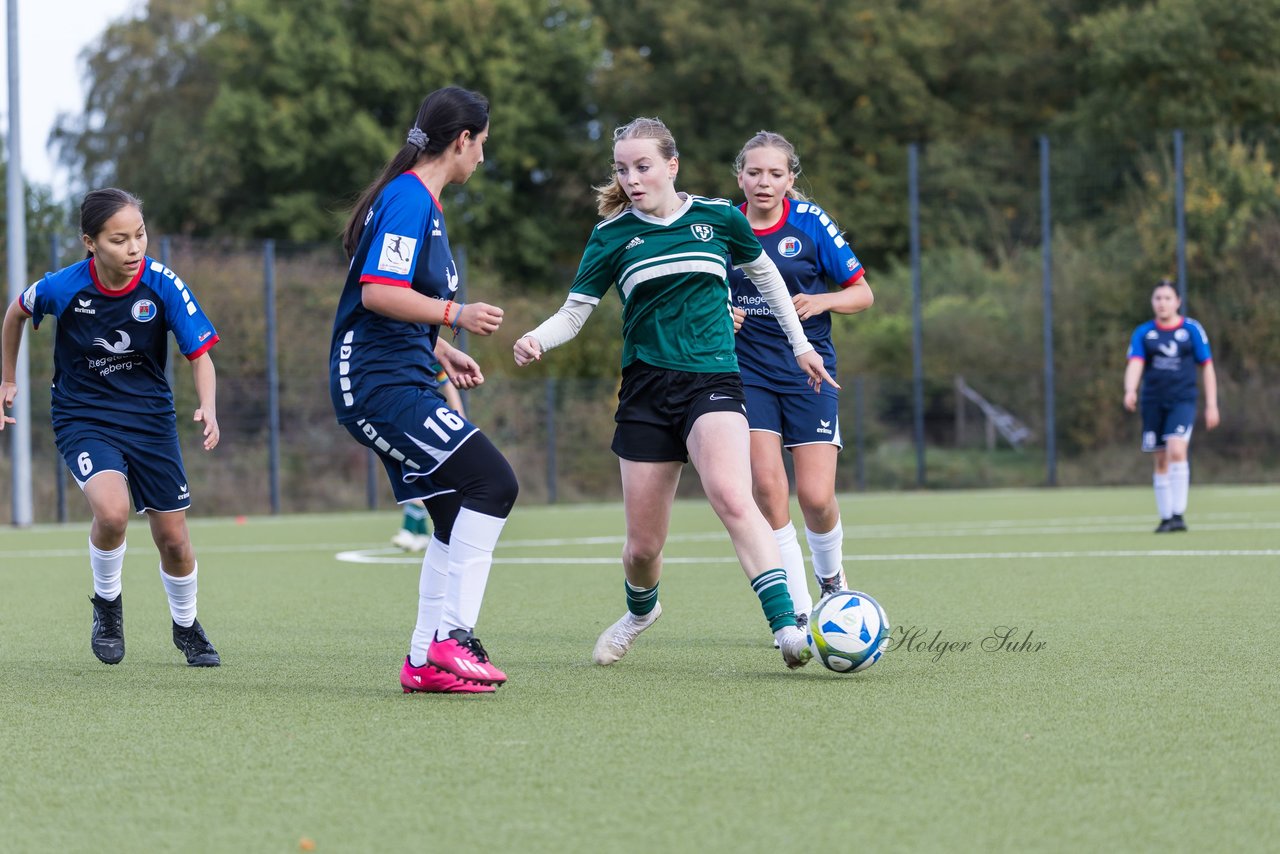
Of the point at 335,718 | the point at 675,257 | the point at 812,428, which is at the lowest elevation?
the point at 335,718

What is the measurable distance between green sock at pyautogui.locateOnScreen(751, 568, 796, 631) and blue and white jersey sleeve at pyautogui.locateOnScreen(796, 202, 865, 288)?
158cm

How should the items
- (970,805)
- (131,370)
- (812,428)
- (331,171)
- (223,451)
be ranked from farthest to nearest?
1. (331,171)
2. (223,451)
3. (812,428)
4. (131,370)
5. (970,805)

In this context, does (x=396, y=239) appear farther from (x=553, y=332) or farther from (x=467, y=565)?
(x=467, y=565)

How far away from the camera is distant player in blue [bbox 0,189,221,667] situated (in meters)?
6.03

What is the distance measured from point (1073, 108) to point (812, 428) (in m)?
34.6

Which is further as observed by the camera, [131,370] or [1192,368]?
[1192,368]

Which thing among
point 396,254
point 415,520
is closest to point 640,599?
point 396,254

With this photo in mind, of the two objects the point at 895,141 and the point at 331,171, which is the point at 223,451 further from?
the point at 895,141

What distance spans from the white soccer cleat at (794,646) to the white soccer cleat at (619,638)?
63 cm

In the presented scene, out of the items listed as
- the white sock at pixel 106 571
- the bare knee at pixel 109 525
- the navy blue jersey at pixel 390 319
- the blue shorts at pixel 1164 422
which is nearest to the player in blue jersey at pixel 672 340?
the navy blue jersey at pixel 390 319

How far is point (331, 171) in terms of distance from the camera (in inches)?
1481

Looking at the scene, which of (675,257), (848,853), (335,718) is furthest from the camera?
(675,257)

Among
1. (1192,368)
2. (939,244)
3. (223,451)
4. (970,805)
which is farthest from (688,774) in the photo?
(939,244)

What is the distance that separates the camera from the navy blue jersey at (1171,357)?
12.9 metres
